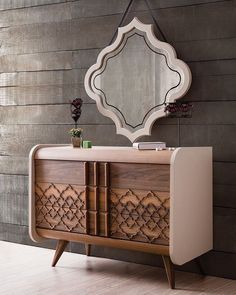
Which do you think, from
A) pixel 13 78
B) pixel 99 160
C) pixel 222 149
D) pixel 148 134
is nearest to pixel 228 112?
pixel 222 149

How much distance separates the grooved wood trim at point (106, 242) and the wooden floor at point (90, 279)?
8.3 inches

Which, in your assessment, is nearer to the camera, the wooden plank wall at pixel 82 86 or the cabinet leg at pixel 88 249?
the wooden plank wall at pixel 82 86

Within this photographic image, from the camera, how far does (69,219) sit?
133 inches

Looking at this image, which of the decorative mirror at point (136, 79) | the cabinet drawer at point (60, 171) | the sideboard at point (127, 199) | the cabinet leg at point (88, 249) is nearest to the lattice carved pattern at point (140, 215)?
the sideboard at point (127, 199)

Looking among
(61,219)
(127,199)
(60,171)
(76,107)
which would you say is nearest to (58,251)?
(61,219)

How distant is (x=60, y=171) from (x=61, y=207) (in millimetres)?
220

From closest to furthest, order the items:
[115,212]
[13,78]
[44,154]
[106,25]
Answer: [115,212] → [44,154] → [106,25] → [13,78]

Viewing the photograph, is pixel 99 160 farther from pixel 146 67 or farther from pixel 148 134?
pixel 146 67

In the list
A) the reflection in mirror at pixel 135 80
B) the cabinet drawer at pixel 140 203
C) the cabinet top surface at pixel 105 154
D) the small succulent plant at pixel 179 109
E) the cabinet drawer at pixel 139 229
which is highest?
the reflection in mirror at pixel 135 80

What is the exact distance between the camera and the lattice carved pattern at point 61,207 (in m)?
3.32

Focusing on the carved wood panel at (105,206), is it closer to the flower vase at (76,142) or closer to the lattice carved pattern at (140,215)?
the lattice carved pattern at (140,215)

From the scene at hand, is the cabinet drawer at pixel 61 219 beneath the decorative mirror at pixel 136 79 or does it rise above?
beneath

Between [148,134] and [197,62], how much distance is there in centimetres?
54

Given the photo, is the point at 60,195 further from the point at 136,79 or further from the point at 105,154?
the point at 136,79
